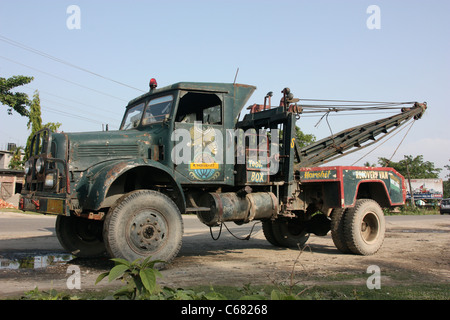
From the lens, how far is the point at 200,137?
6863 millimetres

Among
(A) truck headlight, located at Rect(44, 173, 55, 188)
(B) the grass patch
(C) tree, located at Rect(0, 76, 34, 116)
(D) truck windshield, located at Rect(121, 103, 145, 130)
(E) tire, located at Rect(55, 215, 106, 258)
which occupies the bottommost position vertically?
(B) the grass patch

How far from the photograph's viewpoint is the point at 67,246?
7.00 meters

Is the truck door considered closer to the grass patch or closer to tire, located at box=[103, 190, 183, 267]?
tire, located at box=[103, 190, 183, 267]

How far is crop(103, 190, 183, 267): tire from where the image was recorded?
555 centimetres

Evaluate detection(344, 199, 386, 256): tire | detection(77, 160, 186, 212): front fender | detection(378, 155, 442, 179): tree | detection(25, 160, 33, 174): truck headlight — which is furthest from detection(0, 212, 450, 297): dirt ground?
detection(378, 155, 442, 179): tree

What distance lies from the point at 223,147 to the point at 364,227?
3662mm

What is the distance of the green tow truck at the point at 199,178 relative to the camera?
19.3 feet

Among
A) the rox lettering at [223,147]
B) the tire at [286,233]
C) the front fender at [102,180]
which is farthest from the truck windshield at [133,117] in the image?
the tire at [286,233]

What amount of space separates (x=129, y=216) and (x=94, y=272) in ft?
2.98

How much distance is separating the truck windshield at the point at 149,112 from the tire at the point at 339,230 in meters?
3.96

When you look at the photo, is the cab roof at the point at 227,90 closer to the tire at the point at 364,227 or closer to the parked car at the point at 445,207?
the tire at the point at 364,227

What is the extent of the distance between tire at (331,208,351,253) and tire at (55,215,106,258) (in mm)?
4464
